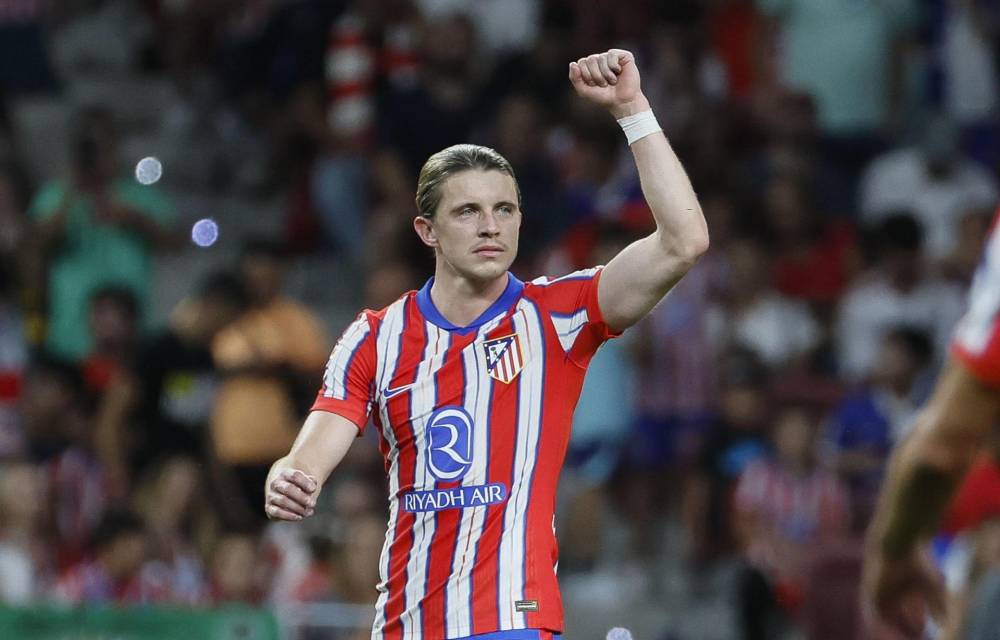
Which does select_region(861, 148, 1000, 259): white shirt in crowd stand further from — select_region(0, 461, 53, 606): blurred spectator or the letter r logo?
the letter r logo

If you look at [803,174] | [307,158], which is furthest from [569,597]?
[307,158]

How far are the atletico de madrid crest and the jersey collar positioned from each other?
0.08 meters

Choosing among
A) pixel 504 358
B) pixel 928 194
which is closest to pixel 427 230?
pixel 504 358

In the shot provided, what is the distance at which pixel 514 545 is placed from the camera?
527cm

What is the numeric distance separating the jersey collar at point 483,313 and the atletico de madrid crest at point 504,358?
0.08 metres

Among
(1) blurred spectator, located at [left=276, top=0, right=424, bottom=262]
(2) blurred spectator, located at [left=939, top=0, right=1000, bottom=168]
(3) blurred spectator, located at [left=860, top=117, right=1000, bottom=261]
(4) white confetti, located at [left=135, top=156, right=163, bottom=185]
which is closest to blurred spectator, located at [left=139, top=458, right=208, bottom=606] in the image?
(1) blurred spectator, located at [left=276, top=0, right=424, bottom=262]

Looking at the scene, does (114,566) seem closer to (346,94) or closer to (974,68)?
(346,94)

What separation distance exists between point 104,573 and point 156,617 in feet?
6.01

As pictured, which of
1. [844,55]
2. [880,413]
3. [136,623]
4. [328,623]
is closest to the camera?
[136,623]

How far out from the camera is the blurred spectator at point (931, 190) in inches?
461

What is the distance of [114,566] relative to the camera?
1030 cm

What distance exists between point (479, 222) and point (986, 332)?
2510 millimetres

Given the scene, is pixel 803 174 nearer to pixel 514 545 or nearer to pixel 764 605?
pixel 764 605

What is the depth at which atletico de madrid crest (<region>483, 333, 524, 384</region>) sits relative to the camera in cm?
539
